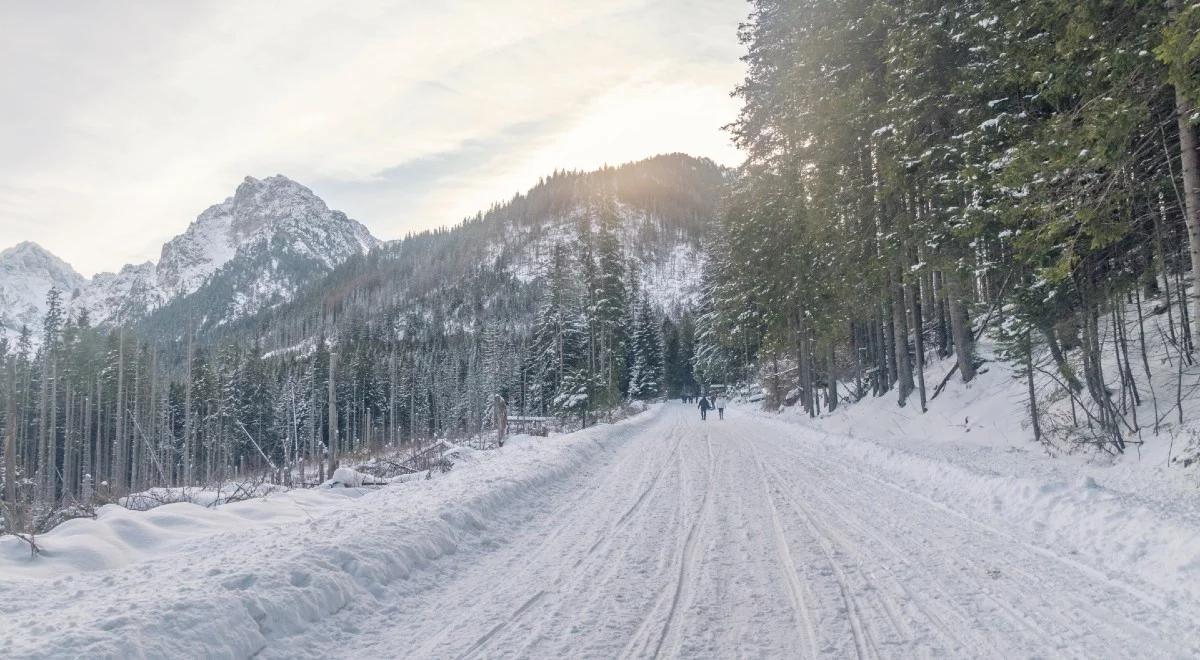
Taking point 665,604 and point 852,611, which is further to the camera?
point 665,604

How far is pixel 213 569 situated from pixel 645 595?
3619mm

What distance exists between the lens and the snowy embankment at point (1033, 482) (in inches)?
203

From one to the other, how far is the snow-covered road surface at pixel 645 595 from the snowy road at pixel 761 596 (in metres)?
0.02

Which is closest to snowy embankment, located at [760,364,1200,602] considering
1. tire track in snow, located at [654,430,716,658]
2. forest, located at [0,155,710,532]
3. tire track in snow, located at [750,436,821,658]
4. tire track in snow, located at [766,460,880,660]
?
tire track in snow, located at [766,460,880,660]

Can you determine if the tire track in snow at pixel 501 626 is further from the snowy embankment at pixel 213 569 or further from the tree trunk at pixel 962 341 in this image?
the tree trunk at pixel 962 341

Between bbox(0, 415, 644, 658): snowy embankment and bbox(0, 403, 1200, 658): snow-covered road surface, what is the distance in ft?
0.08

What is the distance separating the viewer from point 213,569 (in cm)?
502

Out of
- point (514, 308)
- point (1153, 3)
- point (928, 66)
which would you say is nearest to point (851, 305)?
point (928, 66)

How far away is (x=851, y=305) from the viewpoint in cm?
2058

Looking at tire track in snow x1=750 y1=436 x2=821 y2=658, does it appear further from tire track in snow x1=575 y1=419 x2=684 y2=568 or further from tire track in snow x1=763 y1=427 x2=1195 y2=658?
tire track in snow x1=575 y1=419 x2=684 y2=568

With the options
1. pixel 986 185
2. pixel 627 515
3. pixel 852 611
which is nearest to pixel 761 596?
pixel 852 611

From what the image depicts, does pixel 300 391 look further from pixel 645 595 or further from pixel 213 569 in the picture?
pixel 645 595

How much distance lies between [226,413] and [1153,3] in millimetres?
62724

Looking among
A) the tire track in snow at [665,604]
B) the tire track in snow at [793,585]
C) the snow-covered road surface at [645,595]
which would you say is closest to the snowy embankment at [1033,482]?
the snow-covered road surface at [645,595]
